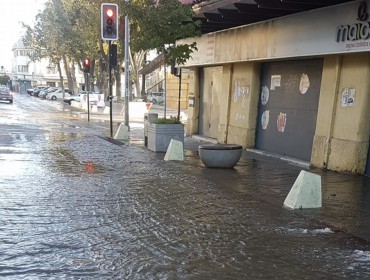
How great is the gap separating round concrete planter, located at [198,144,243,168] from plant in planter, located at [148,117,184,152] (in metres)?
2.59

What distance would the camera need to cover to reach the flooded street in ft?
13.0

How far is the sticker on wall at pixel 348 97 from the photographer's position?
890 centimetres

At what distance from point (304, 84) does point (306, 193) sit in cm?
524

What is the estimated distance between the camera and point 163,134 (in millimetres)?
11766

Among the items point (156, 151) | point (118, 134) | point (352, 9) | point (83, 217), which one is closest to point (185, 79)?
point (118, 134)

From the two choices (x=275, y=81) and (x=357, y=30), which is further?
(x=275, y=81)

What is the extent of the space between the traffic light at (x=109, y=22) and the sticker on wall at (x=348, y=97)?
8.42 m

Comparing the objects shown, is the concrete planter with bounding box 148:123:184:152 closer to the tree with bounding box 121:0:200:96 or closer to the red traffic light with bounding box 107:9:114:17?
the tree with bounding box 121:0:200:96

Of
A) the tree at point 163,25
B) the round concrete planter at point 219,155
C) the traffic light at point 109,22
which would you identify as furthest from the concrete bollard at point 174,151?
the traffic light at point 109,22

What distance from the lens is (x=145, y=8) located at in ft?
39.5

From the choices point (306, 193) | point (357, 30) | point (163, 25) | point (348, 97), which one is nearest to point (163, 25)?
point (163, 25)

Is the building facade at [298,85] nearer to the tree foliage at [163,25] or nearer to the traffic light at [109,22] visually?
the tree foliage at [163,25]

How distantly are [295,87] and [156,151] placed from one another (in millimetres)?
Result: 4670

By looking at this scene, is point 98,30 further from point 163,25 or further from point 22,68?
point 22,68
